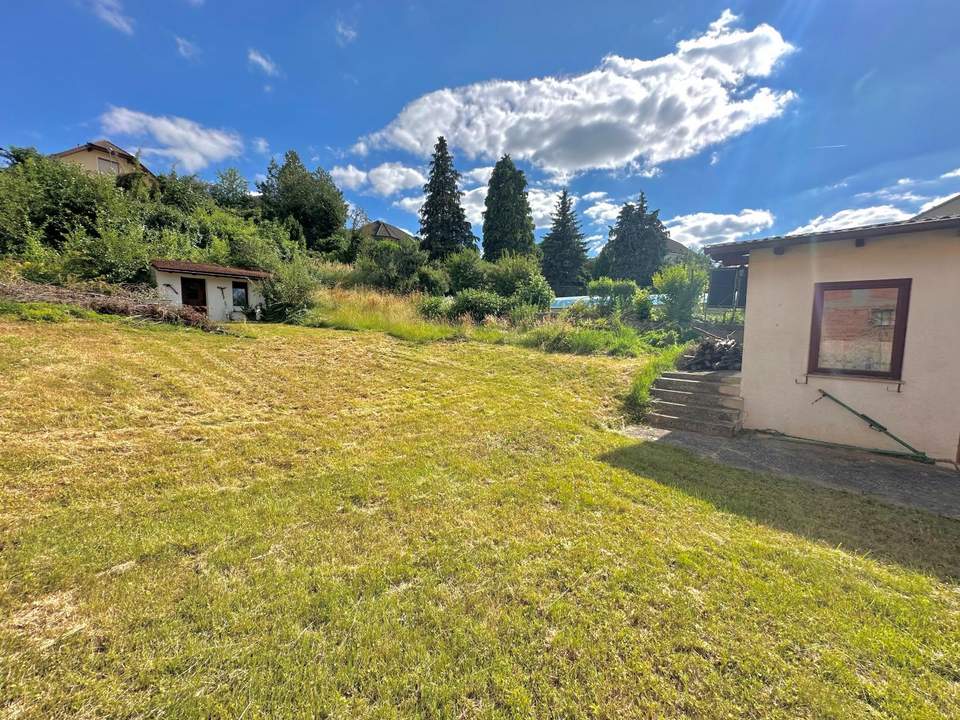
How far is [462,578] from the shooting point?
2.18 metres

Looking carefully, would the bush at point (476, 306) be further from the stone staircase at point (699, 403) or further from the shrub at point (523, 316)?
the stone staircase at point (699, 403)

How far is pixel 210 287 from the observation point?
38.4ft

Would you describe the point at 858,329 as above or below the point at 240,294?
below

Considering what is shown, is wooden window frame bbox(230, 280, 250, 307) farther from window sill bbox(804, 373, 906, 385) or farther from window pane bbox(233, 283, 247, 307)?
window sill bbox(804, 373, 906, 385)

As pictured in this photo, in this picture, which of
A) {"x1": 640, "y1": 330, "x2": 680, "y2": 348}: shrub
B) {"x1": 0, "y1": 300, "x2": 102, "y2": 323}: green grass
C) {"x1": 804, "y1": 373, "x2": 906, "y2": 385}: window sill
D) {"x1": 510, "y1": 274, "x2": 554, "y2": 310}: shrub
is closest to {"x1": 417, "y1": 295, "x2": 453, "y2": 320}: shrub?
{"x1": 510, "y1": 274, "x2": 554, "y2": 310}: shrub

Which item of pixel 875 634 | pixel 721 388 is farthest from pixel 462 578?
pixel 721 388

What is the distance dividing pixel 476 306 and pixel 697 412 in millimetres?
8559

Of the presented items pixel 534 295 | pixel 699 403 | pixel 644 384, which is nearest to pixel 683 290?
pixel 534 295

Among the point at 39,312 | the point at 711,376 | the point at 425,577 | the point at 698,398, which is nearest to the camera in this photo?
the point at 425,577

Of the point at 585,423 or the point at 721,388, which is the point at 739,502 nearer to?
the point at 585,423

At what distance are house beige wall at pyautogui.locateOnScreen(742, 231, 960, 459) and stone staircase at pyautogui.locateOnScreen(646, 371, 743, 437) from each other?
28 centimetres

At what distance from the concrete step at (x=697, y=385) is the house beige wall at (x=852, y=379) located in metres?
0.32

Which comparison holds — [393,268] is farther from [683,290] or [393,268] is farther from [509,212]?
[509,212]

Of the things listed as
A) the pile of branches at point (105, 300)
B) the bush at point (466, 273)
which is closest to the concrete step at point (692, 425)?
the pile of branches at point (105, 300)
